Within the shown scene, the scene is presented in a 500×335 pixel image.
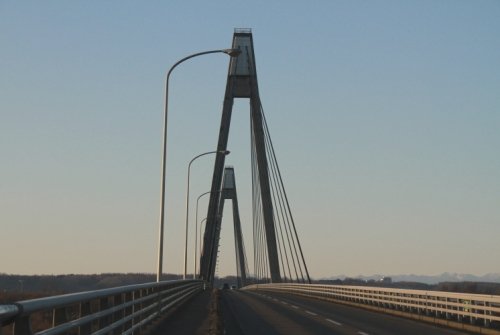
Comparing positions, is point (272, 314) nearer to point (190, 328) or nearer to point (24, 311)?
point (190, 328)

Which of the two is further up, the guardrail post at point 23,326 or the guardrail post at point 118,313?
the guardrail post at point 118,313

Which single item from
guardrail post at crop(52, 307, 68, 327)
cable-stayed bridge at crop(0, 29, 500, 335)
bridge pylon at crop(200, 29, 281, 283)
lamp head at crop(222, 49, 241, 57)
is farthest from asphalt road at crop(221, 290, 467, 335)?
bridge pylon at crop(200, 29, 281, 283)

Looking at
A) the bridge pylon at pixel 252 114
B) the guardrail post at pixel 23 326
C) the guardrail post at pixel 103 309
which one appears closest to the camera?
the guardrail post at pixel 23 326

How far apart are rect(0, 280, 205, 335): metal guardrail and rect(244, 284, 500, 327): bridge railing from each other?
29.1ft

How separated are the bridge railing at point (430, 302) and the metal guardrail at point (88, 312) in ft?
29.1

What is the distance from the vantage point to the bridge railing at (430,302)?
68.1 ft

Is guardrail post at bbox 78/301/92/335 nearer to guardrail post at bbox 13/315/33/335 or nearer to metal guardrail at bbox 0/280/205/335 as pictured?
metal guardrail at bbox 0/280/205/335

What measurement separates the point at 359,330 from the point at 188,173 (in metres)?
33.4

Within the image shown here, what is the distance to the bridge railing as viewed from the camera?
2075cm

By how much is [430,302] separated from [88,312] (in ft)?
56.0

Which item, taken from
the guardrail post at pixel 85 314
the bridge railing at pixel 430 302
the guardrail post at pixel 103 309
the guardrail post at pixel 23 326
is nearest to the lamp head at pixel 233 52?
the bridge railing at pixel 430 302

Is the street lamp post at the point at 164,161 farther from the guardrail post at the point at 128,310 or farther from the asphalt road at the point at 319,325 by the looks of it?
the guardrail post at the point at 128,310

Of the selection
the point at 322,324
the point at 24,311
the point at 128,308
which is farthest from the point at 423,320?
the point at 24,311

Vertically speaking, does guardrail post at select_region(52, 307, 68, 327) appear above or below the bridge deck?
below
